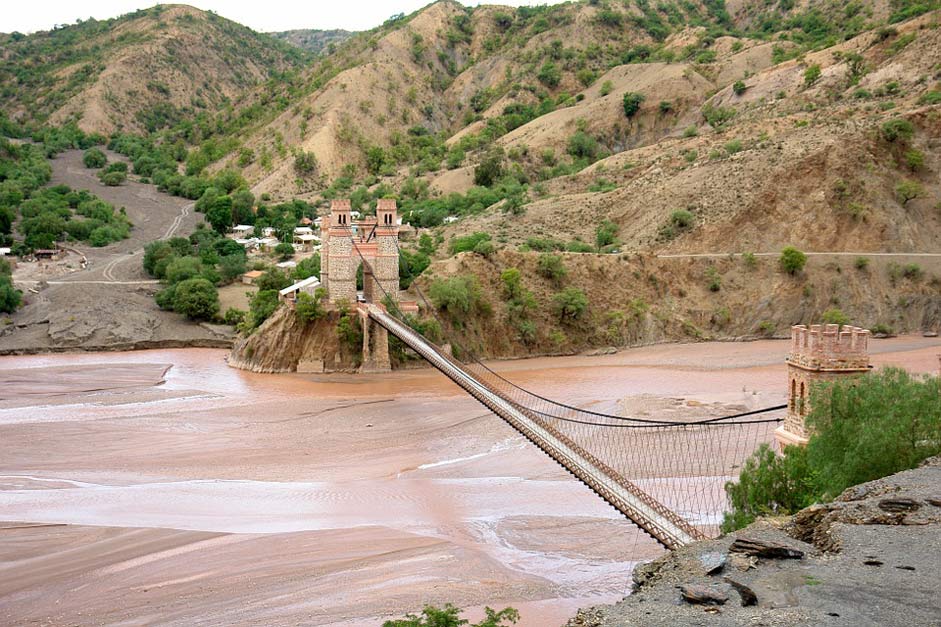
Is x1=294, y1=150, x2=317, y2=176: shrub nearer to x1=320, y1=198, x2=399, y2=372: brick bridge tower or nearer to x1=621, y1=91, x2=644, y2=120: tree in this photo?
x1=621, y1=91, x2=644, y2=120: tree

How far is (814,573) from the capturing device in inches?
306

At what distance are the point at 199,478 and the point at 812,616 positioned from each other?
15850 mm

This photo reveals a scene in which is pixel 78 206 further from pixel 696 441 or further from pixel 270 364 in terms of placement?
pixel 696 441

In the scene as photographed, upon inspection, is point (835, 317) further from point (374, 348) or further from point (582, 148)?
point (582, 148)

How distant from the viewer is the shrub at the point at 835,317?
34062mm

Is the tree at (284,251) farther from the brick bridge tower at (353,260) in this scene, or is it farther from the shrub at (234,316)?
the brick bridge tower at (353,260)

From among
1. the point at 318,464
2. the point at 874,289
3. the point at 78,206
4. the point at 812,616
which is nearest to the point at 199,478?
the point at 318,464

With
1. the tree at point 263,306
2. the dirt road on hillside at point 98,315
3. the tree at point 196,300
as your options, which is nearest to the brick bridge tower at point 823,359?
the tree at point 263,306

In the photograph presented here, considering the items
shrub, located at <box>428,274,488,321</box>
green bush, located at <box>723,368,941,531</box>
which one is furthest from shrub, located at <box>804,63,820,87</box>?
green bush, located at <box>723,368,941,531</box>

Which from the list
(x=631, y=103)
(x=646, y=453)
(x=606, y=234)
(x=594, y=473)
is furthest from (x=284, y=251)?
(x=594, y=473)

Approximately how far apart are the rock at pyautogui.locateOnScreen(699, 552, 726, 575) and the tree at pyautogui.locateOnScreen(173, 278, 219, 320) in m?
33.1

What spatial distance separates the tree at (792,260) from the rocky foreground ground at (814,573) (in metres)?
29.0

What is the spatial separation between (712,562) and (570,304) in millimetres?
26103

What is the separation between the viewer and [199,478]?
68.2ft
